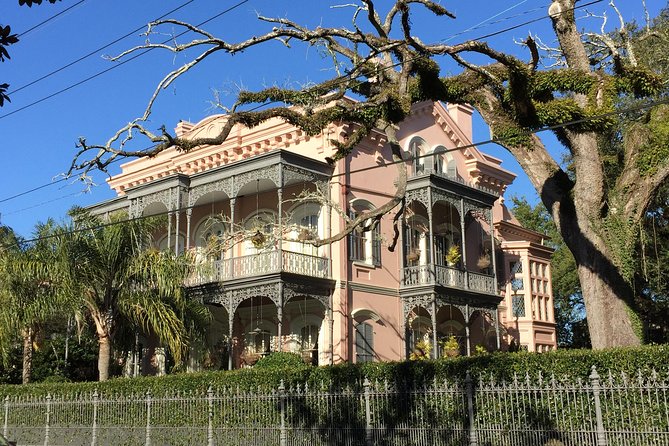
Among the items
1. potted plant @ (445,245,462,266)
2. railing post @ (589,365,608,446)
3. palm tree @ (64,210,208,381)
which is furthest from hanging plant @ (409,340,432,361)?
railing post @ (589,365,608,446)

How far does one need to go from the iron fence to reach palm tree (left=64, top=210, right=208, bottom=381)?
2.88 m

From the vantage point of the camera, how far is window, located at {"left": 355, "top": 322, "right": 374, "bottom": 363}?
23.1 metres

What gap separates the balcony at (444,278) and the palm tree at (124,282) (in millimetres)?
7400

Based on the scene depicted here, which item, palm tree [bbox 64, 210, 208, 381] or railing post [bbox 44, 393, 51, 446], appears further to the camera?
palm tree [bbox 64, 210, 208, 381]

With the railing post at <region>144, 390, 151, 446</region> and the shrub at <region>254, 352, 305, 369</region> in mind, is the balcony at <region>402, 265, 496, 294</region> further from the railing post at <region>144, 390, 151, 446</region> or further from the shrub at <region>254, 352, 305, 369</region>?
the railing post at <region>144, 390, 151, 446</region>

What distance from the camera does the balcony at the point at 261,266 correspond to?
21.9 m

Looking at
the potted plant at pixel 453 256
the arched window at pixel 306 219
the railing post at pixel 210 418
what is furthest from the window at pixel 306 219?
the railing post at pixel 210 418

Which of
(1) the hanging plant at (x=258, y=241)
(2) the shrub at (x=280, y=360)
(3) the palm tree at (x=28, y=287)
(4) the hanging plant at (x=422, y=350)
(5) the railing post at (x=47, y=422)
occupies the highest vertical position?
(1) the hanging plant at (x=258, y=241)

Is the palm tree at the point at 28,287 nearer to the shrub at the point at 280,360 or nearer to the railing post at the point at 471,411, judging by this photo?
the shrub at the point at 280,360

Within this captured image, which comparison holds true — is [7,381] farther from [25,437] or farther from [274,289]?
[274,289]

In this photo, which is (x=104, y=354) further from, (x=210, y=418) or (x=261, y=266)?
(x=210, y=418)

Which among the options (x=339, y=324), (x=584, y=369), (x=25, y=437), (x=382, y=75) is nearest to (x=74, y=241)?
(x=25, y=437)

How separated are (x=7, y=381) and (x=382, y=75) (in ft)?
55.3

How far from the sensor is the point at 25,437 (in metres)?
18.9
